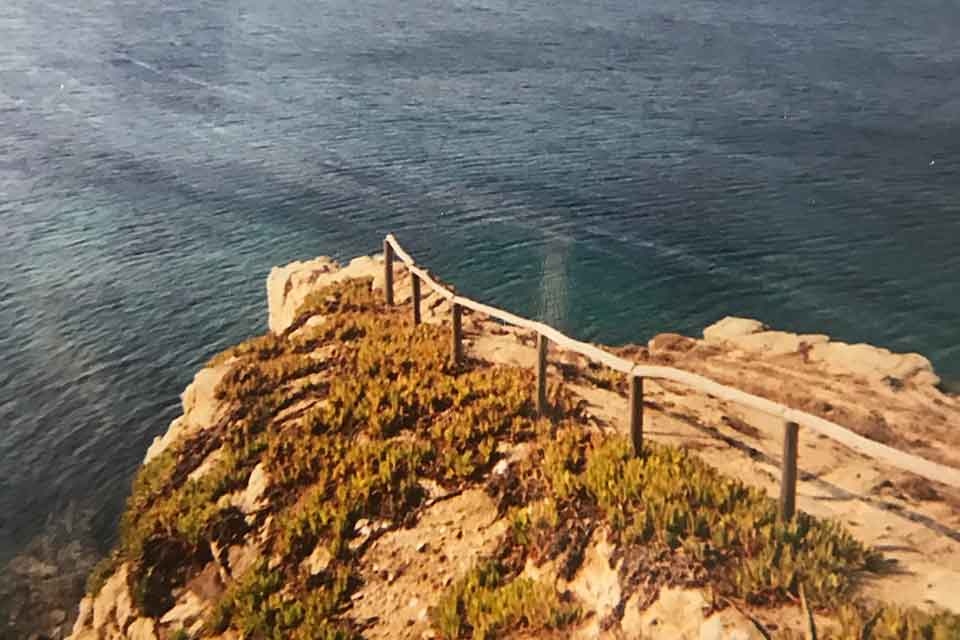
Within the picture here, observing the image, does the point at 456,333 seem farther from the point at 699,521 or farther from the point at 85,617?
the point at 85,617

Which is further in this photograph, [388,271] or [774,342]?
[774,342]

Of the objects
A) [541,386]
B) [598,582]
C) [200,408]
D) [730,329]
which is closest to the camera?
[598,582]

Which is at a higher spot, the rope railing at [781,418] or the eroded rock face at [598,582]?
the rope railing at [781,418]

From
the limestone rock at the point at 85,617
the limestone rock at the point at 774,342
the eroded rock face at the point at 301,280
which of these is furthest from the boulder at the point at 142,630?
the limestone rock at the point at 774,342

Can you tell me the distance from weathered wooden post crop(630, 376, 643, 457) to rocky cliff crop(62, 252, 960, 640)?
0.27 metres

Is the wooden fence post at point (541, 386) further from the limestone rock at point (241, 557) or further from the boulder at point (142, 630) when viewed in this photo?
the boulder at point (142, 630)

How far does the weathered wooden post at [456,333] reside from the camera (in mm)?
16484

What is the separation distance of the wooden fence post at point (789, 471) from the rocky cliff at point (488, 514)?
26cm

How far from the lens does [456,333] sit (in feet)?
55.0

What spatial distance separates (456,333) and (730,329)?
1321cm

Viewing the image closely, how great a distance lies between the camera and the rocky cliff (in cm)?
962

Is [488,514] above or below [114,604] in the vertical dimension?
above

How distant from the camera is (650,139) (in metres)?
50.2

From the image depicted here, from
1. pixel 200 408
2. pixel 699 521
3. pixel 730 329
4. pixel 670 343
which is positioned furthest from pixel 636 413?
pixel 730 329
